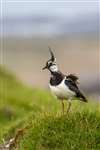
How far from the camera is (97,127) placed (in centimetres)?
1095

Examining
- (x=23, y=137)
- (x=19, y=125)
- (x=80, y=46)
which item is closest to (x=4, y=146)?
(x=23, y=137)

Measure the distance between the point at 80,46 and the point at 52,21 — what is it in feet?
76.2

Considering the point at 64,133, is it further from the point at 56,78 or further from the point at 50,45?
the point at 50,45

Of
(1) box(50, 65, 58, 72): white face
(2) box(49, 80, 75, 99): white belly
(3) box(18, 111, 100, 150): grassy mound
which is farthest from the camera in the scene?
(1) box(50, 65, 58, 72): white face

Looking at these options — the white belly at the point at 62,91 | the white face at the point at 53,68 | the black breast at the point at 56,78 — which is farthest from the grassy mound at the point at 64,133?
the white face at the point at 53,68

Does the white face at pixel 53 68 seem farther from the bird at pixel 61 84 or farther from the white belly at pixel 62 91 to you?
the white belly at pixel 62 91

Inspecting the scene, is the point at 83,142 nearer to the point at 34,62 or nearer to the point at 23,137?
the point at 23,137

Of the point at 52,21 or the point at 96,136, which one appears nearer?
the point at 96,136

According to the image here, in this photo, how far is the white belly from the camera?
1100 centimetres

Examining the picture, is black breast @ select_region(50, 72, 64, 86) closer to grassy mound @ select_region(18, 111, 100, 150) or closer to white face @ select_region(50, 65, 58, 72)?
white face @ select_region(50, 65, 58, 72)

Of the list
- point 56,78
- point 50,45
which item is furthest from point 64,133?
point 50,45

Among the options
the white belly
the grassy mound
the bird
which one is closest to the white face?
the bird

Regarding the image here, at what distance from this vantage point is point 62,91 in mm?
11031

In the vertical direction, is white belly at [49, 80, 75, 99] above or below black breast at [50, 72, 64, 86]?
below
